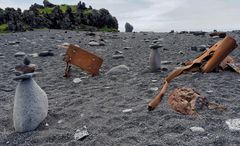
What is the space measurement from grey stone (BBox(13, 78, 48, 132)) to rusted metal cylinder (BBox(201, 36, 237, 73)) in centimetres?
363

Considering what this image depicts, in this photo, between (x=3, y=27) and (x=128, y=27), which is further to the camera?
(x=128, y=27)

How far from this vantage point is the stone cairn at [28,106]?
17.0 feet

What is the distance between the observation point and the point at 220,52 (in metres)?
7.34

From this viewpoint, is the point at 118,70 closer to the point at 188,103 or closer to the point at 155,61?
the point at 155,61

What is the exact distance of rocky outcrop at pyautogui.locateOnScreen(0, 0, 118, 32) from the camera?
1246 inches

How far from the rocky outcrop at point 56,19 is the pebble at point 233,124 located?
85.7 ft

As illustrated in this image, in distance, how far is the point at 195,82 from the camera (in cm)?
677

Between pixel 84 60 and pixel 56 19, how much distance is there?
26566 mm

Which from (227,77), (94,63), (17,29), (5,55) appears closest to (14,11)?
(17,29)

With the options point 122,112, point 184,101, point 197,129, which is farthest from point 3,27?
point 197,129

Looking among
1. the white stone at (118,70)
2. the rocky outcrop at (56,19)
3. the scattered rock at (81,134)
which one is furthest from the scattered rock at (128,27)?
the scattered rock at (81,134)

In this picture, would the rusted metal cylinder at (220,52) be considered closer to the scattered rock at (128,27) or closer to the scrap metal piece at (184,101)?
the scrap metal piece at (184,101)

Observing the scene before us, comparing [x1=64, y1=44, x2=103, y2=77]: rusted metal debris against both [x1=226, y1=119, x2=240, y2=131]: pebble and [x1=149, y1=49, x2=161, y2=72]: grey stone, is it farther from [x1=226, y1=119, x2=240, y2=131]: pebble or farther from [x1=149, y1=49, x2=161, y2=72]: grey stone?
[x1=226, y1=119, x2=240, y2=131]: pebble

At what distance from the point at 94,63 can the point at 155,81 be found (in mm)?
1774
